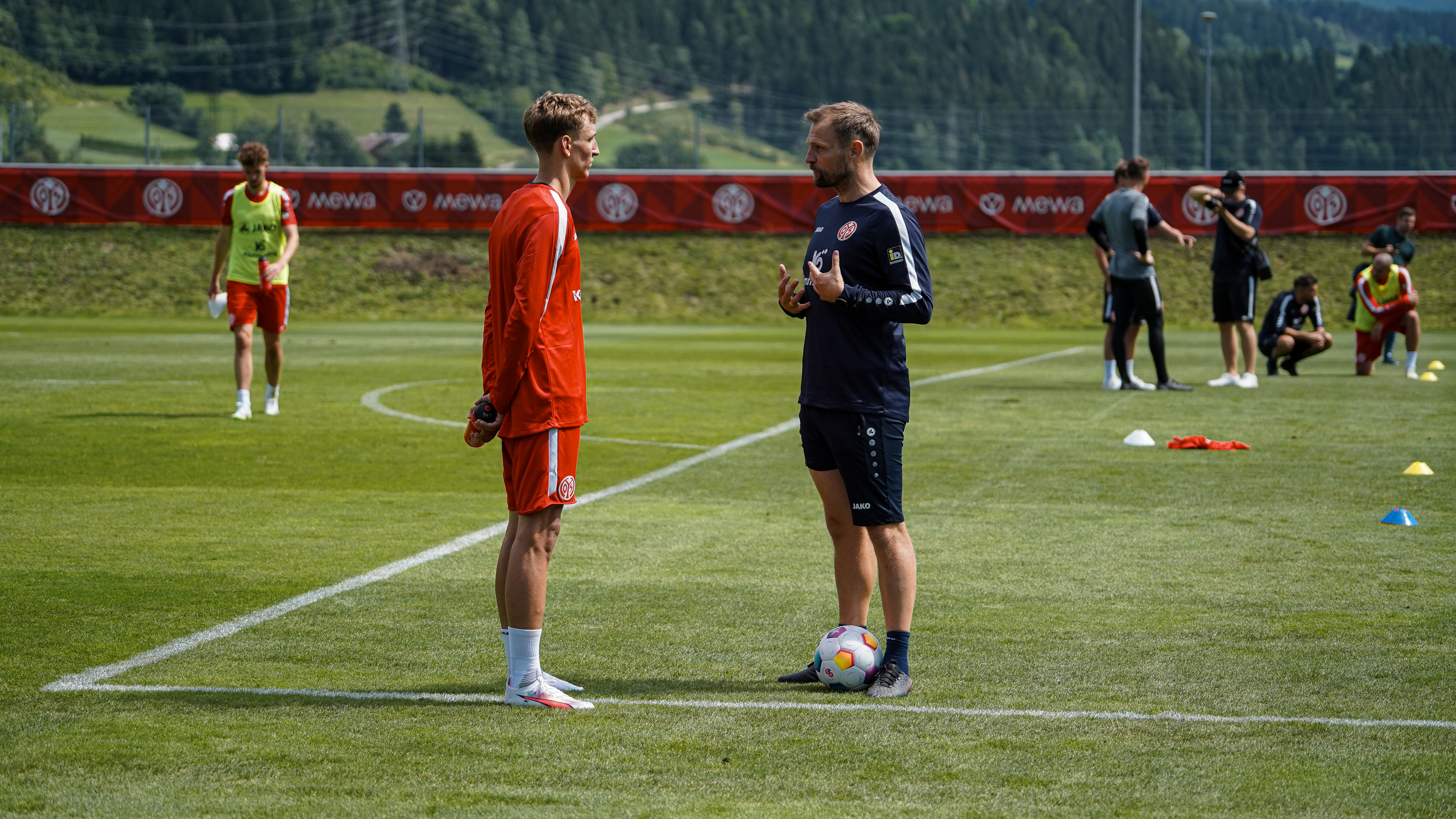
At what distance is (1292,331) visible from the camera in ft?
61.8

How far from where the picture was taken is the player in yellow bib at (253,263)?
1260cm

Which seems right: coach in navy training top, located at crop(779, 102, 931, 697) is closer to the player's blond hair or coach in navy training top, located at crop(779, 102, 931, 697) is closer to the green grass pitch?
the green grass pitch

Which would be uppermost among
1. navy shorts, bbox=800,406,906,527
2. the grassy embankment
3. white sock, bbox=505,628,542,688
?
navy shorts, bbox=800,406,906,527

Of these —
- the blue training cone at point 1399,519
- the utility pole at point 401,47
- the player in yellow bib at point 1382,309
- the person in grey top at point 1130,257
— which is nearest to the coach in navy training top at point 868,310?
the blue training cone at point 1399,519

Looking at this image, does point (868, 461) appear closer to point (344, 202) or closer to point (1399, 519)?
point (1399, 519)

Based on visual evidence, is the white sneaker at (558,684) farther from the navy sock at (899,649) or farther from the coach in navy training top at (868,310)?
→ the coach in navy training top at (868,310)

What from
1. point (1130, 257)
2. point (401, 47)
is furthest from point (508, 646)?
point (401, 47)

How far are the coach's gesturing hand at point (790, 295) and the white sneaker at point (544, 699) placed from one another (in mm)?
1363

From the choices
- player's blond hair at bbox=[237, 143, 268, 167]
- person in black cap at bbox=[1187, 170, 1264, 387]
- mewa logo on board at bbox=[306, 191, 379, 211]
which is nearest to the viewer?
player's blond hair at bbox=[237, 143, 268, 167]

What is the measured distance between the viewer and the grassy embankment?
117 ft

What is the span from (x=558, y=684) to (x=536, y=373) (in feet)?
3.13

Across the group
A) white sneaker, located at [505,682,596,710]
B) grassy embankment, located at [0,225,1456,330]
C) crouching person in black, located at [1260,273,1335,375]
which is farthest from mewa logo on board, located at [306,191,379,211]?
white sneaker, located at [505,682,596,710]

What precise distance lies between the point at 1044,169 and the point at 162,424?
5695 centimetres

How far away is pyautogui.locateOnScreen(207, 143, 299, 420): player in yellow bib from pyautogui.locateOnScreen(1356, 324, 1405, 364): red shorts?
12.4 metres
